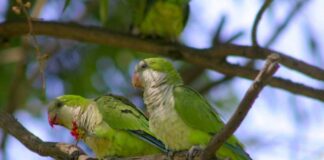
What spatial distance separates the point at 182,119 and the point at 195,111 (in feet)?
0.26

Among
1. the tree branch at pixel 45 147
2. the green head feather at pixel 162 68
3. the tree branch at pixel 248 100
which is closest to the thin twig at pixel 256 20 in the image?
the green head feather at pixel 162 68

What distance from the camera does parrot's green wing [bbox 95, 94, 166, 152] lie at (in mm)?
4551

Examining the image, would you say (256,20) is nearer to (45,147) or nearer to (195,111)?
(195,111)

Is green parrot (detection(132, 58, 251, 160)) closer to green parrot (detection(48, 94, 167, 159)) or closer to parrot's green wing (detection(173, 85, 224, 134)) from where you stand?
parrot's green wing (detection(173, 85, 224, 134))

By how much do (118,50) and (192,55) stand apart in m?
1.73

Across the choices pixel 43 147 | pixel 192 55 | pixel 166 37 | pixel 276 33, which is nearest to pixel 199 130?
pixel 43 147

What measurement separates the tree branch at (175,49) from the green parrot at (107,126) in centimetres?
88

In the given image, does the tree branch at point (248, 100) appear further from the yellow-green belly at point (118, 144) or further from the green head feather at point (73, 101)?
the green head feather at point (73, 101)

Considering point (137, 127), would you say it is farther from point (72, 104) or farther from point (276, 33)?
point (276, 33)

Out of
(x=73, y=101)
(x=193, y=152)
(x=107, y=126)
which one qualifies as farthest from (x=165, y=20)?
(x=193, y=152)

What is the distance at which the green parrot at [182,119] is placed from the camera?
4.18 m

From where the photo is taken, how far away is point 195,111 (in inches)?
167

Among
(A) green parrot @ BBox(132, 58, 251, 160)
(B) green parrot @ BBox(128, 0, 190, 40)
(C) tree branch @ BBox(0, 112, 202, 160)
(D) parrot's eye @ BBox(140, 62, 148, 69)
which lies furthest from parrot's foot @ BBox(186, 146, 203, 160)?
(B) green parrot @ BBox(128, 0, 190, 40)

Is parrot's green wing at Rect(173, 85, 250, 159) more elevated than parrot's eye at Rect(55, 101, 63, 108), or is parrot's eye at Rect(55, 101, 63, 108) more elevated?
parrot's green wing at Rect(173, 85, 250, 159)
